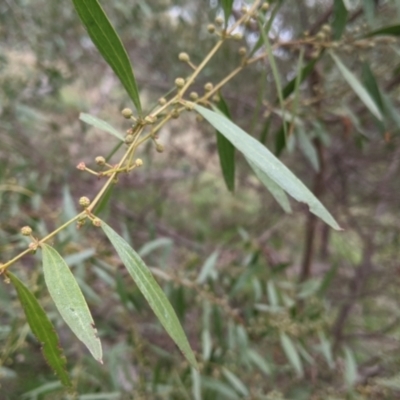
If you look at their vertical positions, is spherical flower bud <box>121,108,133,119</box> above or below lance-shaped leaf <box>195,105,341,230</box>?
above

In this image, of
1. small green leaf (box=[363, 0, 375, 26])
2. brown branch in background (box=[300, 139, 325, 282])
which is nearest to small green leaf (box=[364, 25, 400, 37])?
small green leaf (box=[363, 0, 375, 26])

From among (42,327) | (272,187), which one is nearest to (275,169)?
(272,187)

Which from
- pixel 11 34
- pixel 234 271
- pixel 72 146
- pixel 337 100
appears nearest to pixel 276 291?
pixel 234 271

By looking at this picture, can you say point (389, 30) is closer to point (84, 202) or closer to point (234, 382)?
point (84, 202)

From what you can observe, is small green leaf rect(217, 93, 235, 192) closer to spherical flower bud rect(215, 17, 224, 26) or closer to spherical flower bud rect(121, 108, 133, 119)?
spherical flower bud rect(215, 17, 224, 26)

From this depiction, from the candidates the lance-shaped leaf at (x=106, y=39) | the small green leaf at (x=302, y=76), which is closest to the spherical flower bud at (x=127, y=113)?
the lance-shaped leaf at (x=106, y=39)

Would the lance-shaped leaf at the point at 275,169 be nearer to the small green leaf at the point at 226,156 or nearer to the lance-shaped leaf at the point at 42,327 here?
the small green leaf at the point at 226,156

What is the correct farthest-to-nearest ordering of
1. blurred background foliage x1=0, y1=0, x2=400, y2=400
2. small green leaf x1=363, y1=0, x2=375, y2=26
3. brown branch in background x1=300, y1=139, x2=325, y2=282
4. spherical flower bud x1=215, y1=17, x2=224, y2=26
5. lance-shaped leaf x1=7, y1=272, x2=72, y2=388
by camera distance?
brown branch in background x1=300, y1=139, x2=325, y2=282
blurred background foliage x1=0, y1=0, x2=400, y2=400
small green leaf x1=363, y1=0, x2=375, y2=26
spherical flower bud x1=215, y1=17, x2=224, y2=26
lance-shaped leaf x1=7, y1=272, x2=72, y2=388
